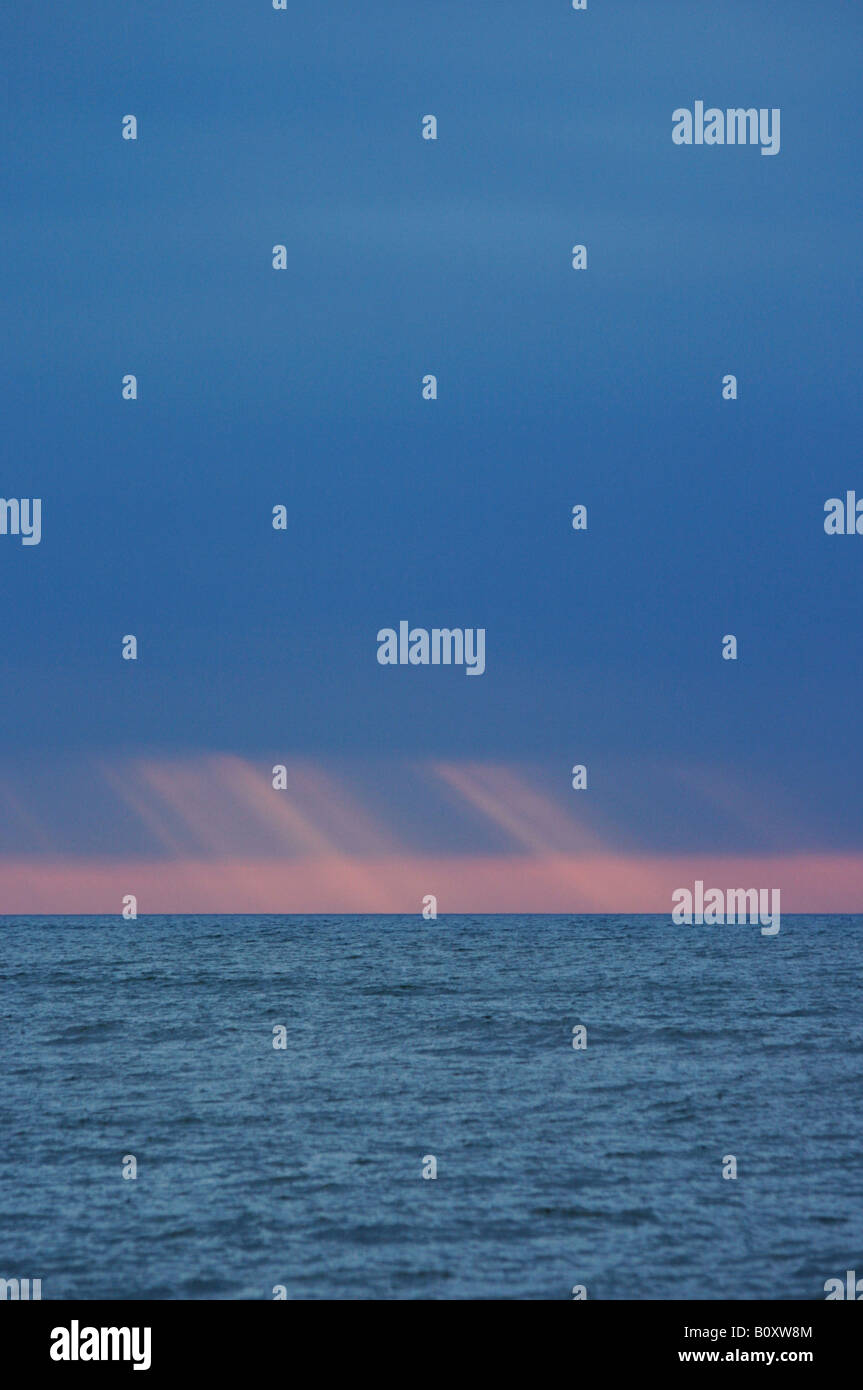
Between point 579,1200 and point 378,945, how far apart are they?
247 feet

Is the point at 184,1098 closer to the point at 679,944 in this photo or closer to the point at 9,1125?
the point at 9,1125

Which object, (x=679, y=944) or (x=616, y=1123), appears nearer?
(x=616, y=1123)

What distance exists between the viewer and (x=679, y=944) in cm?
8769

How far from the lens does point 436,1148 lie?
788 inches

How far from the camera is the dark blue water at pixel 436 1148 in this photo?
14.4 meters

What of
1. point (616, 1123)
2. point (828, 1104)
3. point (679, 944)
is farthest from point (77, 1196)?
point (679, 944)

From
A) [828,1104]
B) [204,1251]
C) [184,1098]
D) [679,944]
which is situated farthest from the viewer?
[679,944]

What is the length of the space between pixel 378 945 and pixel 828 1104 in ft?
229

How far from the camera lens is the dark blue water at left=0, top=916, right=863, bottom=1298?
1438 cm

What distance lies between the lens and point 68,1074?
27.8 m
